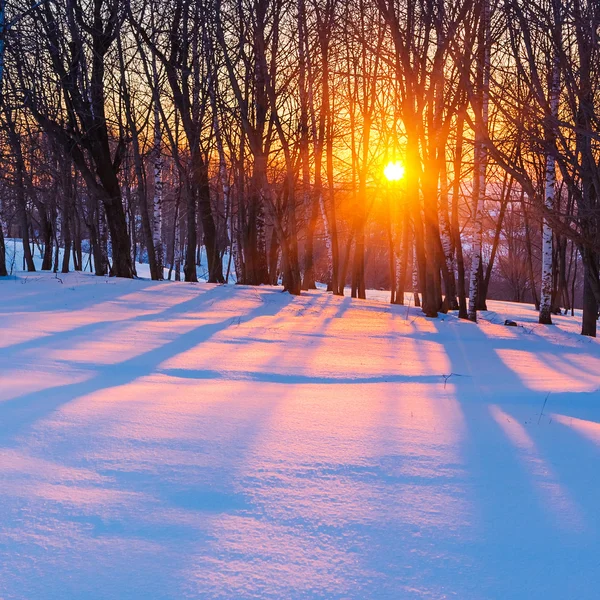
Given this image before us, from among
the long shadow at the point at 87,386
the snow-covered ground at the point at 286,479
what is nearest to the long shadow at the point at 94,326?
the snow-covered ground at the point at 286,479

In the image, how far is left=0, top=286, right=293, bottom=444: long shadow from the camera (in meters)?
2.75

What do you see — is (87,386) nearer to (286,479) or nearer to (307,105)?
(286,479)

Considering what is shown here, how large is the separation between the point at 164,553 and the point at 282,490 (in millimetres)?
587

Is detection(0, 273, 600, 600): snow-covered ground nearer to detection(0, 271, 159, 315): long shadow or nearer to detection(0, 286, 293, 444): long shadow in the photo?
detection(0, 286, 293, 444): long shadow

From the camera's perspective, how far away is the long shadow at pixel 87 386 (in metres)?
2.75

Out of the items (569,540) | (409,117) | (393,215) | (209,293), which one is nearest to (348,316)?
(209,293)

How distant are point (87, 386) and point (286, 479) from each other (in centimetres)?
196

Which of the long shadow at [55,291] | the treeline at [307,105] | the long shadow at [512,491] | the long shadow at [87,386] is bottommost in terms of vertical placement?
the long shadow at [512,491]

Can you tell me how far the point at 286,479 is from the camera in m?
2.21

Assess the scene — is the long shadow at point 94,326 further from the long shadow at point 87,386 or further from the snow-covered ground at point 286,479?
the long shadow at point 87,386

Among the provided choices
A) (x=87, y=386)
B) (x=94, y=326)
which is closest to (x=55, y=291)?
(x=94, y=326)

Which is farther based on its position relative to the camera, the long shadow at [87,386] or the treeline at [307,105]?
the treeline at [307,105]

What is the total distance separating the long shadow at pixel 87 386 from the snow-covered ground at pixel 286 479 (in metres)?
0.02

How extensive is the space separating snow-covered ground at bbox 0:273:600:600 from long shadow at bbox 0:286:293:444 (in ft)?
0.06
